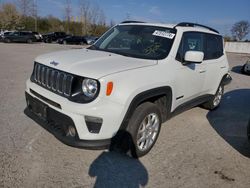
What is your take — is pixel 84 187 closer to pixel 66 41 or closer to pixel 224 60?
pixel 224 60

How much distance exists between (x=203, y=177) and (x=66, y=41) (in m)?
34.3

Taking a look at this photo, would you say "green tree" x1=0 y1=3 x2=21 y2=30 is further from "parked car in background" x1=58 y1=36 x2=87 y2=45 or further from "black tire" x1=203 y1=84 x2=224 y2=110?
"black tire" x1=203 y1=84 x2=224 y2=110

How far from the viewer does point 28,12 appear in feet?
173

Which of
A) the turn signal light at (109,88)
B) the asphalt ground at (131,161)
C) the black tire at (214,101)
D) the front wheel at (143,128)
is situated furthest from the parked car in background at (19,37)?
the turn signal light at (109,88)

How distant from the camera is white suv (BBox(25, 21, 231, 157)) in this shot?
2904mm

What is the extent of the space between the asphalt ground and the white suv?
349 millimetres

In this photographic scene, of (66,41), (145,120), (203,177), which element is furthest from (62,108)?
(66,41)

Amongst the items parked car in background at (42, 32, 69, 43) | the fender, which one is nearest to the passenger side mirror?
the fender

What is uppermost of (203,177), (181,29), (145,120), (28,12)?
(28,12)

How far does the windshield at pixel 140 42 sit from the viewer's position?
385 cm

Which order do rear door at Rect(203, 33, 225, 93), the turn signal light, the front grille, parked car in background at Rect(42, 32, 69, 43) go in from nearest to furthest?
the turn signal light
the front grille
rear door at Rect(203, 33, 225, 93)
parked car in background at Rect(42, 32, 69, 43)

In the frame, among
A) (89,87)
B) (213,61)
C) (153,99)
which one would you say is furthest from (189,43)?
(89,87)

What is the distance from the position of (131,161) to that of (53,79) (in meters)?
1.55

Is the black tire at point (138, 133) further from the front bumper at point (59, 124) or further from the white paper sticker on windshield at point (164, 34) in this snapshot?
the white paper sticker on windshield at point (164, 34)
